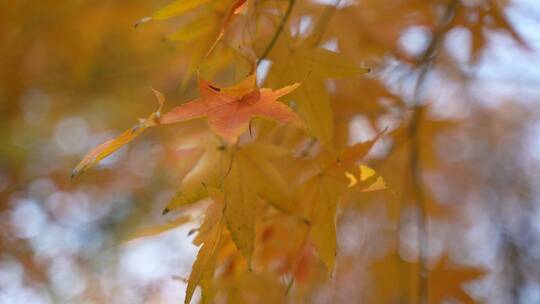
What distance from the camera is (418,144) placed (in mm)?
1013

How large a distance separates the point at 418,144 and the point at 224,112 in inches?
22.9

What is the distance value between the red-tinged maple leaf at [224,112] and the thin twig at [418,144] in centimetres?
48

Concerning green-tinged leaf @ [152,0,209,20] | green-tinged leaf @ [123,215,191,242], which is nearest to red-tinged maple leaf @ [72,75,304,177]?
green-tinged leaf @ [152,0,209,20]

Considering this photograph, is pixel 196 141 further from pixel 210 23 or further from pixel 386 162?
pixel 386 162

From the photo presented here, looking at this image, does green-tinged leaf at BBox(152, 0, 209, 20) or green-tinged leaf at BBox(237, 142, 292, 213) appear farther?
green-tinged leaf at BBox(237, 142, 292, 213)

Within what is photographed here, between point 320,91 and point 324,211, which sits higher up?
point 320,91

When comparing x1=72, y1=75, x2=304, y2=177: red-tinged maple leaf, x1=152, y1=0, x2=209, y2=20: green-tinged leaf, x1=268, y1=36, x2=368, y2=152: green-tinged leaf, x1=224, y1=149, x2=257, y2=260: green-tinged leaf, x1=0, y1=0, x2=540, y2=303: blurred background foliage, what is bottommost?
x1=0, y1=0, x2=540, y2=303: blurred background foliage

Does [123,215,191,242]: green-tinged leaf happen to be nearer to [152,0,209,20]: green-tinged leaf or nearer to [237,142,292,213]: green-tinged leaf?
[237,142,292,213]: green-tinged leaf

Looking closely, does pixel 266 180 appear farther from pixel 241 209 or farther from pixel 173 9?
pixel 173 9

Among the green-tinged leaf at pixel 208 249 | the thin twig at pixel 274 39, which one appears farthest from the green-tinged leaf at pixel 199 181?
the thin twig at pixel 274 39

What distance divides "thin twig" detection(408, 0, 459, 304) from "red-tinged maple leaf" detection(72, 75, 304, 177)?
1.57 feet

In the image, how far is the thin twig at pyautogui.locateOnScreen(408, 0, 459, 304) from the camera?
3.01 feet

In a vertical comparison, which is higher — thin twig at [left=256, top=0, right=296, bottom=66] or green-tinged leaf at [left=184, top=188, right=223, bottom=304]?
thin twig at [left=256, top=0, right=296, bottom=66]

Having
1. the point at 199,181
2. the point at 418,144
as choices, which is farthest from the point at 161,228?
the point at 418,144
